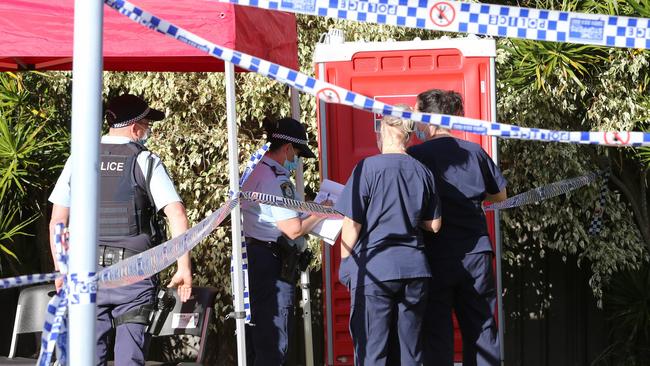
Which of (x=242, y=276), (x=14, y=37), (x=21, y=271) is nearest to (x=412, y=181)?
(x=242, y=276)

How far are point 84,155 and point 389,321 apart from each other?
7.15ft

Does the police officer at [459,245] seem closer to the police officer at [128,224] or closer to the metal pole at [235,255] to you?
the metal pole at [235,255]

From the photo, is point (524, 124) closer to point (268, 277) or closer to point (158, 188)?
point (268, 277)

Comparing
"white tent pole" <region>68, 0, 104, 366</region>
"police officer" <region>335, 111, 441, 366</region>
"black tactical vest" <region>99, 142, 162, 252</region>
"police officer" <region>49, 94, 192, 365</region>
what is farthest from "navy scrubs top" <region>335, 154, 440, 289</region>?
"white tent pole" <region>68, 0, 104, 366</region>

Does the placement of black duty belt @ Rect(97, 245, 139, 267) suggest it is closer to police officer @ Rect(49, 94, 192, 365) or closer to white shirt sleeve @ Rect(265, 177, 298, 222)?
police officer @ Rect(49, 94, 192, 365)

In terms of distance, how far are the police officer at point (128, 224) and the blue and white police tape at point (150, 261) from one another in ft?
0.49

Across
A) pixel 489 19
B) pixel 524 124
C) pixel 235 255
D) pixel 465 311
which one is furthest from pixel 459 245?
pixel 524 124

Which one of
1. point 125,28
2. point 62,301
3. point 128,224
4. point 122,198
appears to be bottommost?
point 62,301

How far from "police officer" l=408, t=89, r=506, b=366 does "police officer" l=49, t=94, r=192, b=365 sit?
124 centimetres

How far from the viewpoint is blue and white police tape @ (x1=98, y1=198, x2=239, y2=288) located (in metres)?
3.40

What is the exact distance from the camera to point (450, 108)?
4711 millimetres

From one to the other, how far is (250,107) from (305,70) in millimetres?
555

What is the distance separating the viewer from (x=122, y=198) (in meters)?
4.28

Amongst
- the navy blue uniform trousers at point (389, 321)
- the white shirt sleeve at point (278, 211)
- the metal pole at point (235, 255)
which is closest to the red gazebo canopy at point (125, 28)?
the metal pole at point (235, 255)
